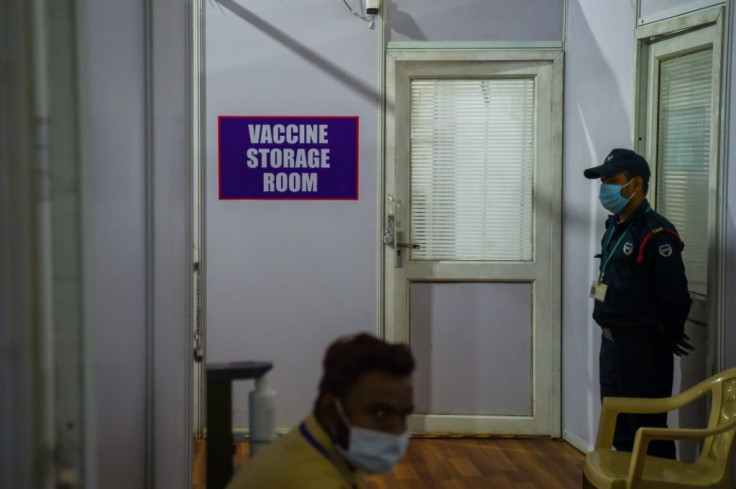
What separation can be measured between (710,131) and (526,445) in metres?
2.18

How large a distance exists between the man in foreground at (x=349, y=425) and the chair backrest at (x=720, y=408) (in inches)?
90.7

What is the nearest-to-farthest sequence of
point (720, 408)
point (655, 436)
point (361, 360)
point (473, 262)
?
1. point (361, 360)
2. point (655, 436)
3. point (720, 408)
4. point (473, 262)

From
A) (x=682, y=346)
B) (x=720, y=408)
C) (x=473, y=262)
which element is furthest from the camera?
(x=473, y=262)

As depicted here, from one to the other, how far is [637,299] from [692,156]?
69cm

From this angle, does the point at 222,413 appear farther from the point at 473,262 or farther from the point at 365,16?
the point at 365,16

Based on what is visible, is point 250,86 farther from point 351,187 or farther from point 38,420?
point 38,420

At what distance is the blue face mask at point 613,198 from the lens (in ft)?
12.1

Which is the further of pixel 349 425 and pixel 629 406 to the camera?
pixel 629 406

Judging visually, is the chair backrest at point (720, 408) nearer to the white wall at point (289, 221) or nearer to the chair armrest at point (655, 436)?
the chair armrest at point (655, 436)

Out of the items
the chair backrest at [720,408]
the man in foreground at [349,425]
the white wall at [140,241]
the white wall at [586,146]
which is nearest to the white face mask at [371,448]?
the man in foreground at [349,425]

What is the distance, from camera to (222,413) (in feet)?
5.07

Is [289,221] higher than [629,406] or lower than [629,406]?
higher

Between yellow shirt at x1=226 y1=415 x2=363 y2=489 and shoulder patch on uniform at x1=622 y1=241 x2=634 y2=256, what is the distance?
8.33ft

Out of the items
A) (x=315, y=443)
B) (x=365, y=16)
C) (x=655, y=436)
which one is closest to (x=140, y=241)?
(x=315, y=443)
